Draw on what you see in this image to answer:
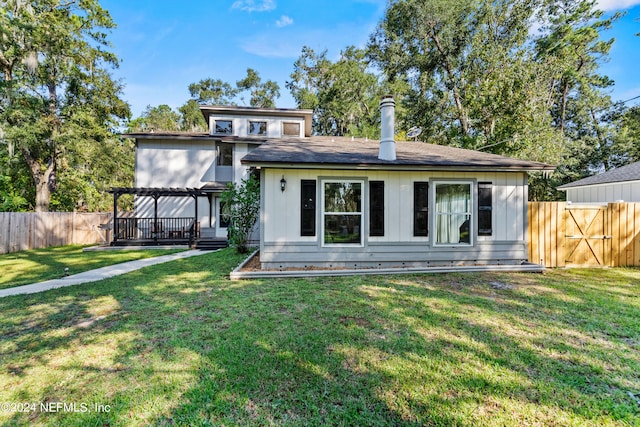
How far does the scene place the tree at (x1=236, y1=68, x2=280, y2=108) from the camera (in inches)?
1289

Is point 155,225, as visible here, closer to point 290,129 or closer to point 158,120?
point 290,129

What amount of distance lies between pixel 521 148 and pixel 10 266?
65.2 ft

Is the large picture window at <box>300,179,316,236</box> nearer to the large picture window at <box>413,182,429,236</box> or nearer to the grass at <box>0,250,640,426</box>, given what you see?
the grass at <box>0,250,640,426</box>

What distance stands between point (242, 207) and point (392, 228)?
5.05m

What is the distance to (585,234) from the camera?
289 inches

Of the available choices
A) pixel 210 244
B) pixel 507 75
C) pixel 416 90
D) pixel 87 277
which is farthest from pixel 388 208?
pixel 416 90

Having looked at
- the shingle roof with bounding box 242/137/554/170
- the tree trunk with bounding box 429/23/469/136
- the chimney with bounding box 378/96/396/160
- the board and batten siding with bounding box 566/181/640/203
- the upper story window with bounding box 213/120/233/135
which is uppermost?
the tree trunk with bounding box 429/23/469/136

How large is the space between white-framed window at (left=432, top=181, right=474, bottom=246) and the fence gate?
2.49m

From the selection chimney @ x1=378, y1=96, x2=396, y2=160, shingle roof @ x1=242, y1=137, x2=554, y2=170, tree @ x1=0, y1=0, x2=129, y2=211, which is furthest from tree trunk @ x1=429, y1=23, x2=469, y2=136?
tree @ x1=0, y1=0, x2=129, y2=211

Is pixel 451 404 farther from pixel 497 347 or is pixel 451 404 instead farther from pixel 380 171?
pixel 380 171

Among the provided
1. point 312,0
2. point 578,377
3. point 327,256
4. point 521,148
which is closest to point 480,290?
point 578,377

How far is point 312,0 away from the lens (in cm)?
1579

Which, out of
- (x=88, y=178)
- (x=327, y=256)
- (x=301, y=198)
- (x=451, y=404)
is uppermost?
(x=88, y=178)

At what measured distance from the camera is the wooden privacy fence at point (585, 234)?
735cm
